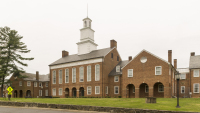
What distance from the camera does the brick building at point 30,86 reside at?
5566cm

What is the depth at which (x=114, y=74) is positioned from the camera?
3916 centimetres

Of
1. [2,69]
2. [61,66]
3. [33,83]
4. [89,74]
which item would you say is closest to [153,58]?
[89,74]

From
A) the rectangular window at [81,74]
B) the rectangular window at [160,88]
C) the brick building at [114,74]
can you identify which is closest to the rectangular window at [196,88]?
the brick building at [114,74]

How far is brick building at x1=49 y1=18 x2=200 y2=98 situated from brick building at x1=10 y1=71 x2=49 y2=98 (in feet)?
44.0

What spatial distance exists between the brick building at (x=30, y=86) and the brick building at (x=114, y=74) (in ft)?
44.0

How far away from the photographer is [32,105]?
65.5ft

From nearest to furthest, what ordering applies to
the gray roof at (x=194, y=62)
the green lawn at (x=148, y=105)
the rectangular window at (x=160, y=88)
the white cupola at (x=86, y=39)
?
1. the green lawn at (x=148, y=105)
2. the rectangular window at (x=160, y=88)
3. the gray roof at (x=194, y=62)
4. the white cupola at (x=86, y=39)

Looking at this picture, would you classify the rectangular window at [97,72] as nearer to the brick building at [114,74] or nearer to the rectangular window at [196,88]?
the brick building at [114,74]

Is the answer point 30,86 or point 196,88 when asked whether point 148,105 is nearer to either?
point 196,88

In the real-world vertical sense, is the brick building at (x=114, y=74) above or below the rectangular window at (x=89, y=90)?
above

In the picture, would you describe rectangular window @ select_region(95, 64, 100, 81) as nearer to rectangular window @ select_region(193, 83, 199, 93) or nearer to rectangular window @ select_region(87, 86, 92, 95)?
rectangular window @ select_region(87, 86, 92, 95)

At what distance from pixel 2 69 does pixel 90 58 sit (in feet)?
76.9

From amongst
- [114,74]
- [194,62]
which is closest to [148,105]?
[114,74]

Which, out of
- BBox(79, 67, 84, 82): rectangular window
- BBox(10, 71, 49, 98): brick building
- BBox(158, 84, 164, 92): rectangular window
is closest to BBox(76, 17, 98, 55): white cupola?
BBox(79, 67, 84, 82): rectangular window
